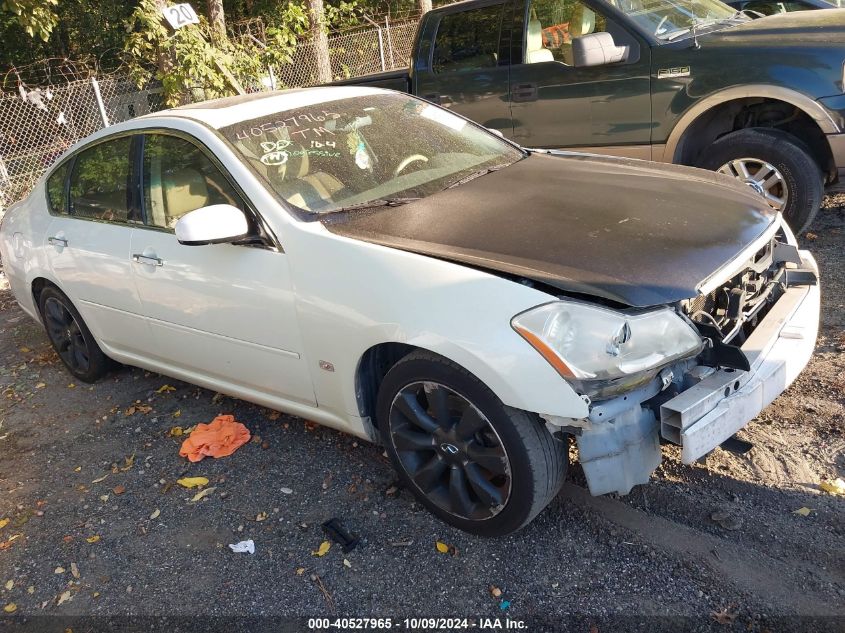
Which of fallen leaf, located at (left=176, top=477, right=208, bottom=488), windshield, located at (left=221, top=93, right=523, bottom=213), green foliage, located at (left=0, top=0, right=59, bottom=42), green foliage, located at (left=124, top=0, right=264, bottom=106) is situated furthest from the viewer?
green foliage, located at (left=0, top=0, right=59, bottom=42)

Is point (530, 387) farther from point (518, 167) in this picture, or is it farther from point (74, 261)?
point (74, 261)

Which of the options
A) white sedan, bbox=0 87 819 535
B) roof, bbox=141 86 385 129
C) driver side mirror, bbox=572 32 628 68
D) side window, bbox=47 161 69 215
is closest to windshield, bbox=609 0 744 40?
driver side mirror, bbox=572 32 628 68

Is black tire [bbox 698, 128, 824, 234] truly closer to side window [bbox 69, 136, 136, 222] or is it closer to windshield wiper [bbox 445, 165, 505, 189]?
windshield wiper [bbox 445, 165, 505, 189]

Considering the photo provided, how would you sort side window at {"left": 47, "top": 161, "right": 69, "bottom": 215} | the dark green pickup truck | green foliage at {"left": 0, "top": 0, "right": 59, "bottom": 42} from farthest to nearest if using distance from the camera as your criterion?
1. green foliage at {"left": 0, "top": 0, "right": 59, "bottom": 42}
2. the dark green pickup truck
3. side window at {"left": 47, "top": 161, "right": 69, "bottom": 215}

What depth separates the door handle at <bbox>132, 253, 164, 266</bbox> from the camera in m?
3.72

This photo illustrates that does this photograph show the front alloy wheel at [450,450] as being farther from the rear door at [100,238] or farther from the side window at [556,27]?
the side window at [556,27]

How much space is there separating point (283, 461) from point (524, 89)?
12.8ft

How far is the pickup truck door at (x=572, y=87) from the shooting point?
567 centimetres

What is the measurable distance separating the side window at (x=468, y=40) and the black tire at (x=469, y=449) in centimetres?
434

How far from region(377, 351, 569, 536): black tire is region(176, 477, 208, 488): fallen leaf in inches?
44.5

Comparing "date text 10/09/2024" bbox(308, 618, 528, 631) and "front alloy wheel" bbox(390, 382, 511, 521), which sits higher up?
"front alloy wheel" bbox(390, 382, 511, 521)

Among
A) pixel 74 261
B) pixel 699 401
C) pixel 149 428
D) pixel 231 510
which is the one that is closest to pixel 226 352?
pixel 231 510

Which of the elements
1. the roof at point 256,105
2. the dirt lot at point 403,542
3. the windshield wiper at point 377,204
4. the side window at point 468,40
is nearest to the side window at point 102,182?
the roof at point 256,105

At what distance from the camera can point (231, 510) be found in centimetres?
343
